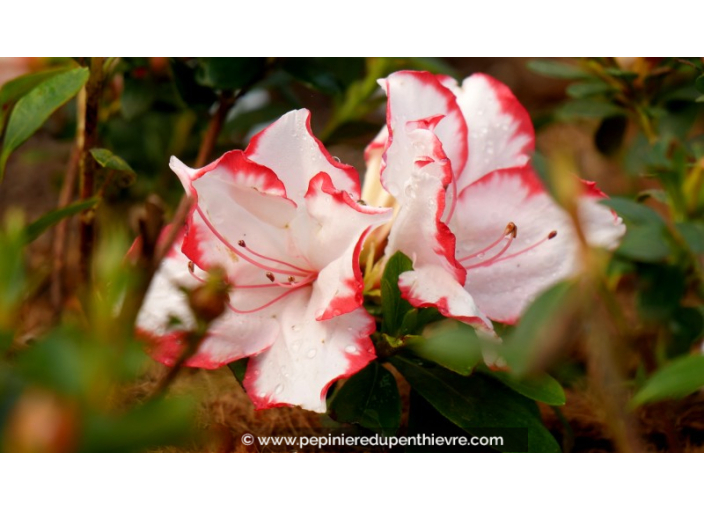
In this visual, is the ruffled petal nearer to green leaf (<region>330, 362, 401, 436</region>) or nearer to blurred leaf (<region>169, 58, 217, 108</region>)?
green leaf (<region>330, 362, 401, 436</region>)

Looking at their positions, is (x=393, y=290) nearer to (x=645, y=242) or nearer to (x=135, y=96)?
(x=645, y=242)

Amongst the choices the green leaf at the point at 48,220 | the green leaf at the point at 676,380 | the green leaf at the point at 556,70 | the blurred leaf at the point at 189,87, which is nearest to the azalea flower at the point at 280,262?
the green leaf at the point at 48,220

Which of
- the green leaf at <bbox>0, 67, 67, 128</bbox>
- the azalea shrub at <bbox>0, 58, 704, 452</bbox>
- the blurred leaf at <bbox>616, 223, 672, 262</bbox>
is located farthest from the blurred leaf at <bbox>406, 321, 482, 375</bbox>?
the green leaf at <bbox>0, 67, 67, 128</bbox>

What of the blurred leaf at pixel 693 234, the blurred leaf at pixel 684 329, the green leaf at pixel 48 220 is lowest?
the blurred leaf at pixel 684 329

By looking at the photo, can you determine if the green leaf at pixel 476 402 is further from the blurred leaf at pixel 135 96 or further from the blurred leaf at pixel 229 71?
the blurred leaf at pixel 135 96

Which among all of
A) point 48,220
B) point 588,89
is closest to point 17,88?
point 48,220

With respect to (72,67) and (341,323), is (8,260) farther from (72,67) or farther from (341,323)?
(72,67)
